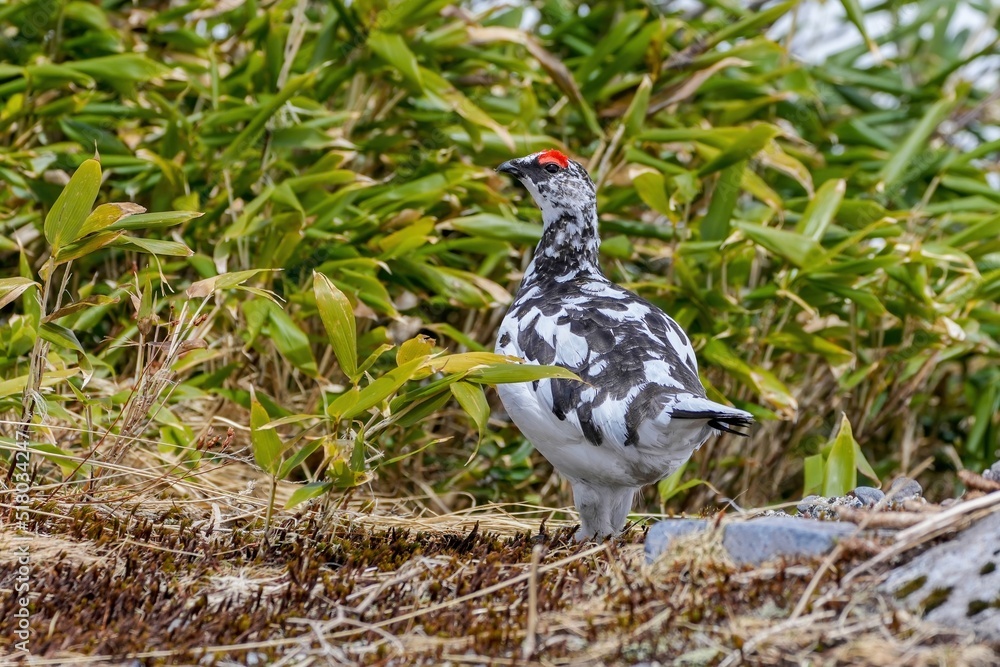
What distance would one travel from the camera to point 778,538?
2.15 m

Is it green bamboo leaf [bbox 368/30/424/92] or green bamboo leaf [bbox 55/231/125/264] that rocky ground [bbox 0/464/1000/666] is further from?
green bamboo leaf [bbox 368/30/424/92]

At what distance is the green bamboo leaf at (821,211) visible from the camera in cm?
431

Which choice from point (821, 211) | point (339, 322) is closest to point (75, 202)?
point (339, 322)

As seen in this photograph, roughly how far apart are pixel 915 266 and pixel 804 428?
950 millimetres

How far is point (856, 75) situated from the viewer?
5656mm

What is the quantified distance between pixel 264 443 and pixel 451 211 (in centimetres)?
221

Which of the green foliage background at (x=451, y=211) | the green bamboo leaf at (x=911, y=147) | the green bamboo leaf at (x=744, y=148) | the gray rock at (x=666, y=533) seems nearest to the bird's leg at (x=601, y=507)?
the gray rock at (x=666, y=533)

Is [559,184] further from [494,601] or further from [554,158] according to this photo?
[494,601]

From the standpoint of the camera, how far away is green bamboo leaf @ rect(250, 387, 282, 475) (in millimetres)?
2402

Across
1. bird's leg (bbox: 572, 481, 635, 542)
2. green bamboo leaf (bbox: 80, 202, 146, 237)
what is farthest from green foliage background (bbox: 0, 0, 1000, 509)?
green bamboo leaf (bbox: 80, 202, 146, 237)

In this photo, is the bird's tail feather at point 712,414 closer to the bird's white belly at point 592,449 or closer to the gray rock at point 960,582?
the bird's white belly at point 592,449

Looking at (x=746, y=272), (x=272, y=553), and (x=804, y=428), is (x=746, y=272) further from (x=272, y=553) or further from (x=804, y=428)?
(x=272, y=553)

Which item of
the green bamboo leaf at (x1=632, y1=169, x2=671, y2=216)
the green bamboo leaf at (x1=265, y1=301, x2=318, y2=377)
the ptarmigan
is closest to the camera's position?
the ptarmigan

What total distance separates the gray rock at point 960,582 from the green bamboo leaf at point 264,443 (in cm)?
141
